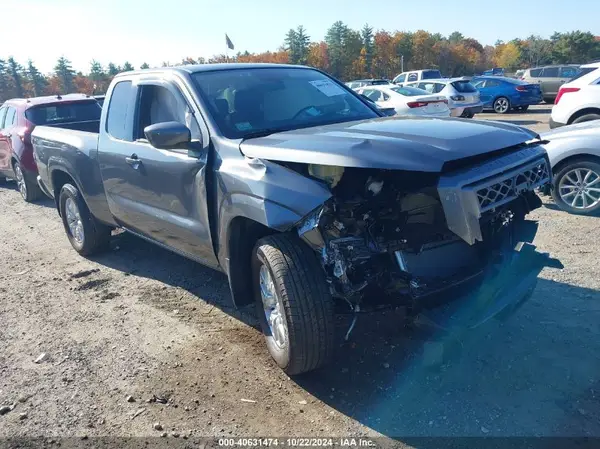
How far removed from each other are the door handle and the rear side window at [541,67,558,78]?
2202 cm

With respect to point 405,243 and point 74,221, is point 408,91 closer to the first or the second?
point 74,221

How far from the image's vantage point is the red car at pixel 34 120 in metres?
9.20

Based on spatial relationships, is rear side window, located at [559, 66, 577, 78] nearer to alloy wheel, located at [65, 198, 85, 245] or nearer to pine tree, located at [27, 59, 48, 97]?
alloy wheel, located at [65, 198, 85, 245]

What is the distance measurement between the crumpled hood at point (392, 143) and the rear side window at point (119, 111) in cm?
184

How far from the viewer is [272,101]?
412 centimetres

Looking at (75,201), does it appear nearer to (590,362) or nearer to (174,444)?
(174,444)

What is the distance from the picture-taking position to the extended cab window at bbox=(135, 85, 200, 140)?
Answer: 3.98 meters

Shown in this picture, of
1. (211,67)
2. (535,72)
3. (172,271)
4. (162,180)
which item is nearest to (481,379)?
(162,180)

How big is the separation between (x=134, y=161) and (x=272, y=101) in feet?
4.35

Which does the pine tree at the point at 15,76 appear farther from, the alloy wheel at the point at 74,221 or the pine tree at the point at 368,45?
the alloy wheel at the point at 74,221

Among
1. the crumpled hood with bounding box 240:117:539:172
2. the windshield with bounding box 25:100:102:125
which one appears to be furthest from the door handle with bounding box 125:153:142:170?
the windshield with bounding box 25:100:102:125

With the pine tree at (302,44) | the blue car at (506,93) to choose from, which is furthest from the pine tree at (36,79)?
the blue car at (506,93)

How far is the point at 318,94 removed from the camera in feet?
14.5

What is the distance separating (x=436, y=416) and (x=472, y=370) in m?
0.53
